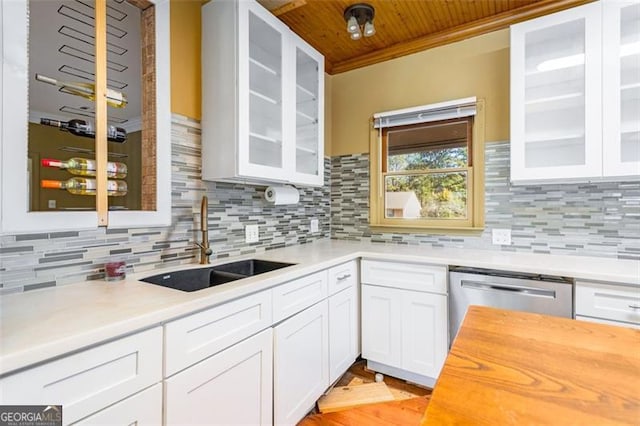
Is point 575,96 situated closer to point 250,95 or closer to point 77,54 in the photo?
point 250,95

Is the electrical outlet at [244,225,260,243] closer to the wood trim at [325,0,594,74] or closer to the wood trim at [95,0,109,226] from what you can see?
the wood trim at [95,0,109,226]

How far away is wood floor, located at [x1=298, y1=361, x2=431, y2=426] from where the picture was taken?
168 cm

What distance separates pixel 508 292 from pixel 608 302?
41cm

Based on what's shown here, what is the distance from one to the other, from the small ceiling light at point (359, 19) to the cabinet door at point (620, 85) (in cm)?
127

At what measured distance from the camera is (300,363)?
157cm

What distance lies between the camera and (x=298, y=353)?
61.0 inches

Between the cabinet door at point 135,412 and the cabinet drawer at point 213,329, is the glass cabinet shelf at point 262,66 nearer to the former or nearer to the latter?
the cabinet drawer at point 213,329

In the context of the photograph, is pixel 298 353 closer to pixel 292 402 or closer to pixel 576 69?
pixel 292 402

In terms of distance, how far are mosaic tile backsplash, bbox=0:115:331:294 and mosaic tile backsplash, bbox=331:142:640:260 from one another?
115 centimetres

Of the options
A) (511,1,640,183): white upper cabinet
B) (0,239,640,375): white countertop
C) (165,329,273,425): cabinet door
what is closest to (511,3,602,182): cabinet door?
(511,1,640,183): white upper cabinet

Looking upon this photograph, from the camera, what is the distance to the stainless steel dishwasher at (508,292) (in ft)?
5.08

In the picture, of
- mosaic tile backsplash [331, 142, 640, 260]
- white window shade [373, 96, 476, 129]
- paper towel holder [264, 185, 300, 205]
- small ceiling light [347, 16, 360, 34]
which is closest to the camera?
mosaic tile backsplash [331, 142, 640, 260]

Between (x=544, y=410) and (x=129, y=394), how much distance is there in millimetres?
993

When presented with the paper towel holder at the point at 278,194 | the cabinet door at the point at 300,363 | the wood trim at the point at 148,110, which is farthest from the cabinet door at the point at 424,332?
the wood trim at the point at 148,110
